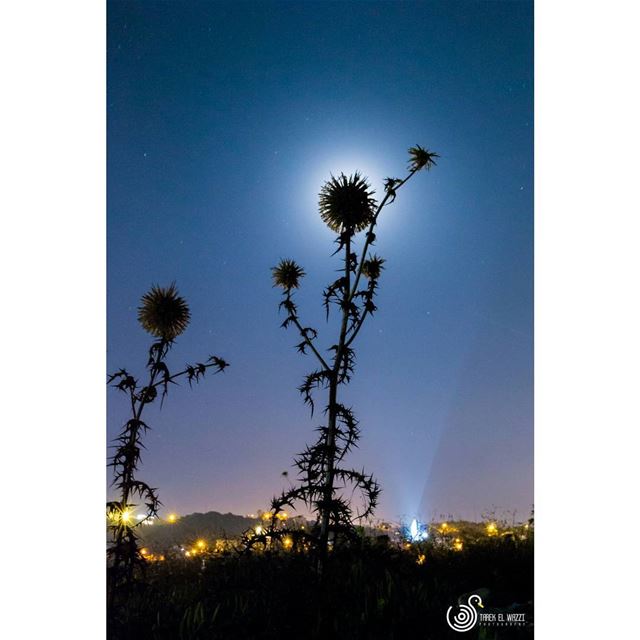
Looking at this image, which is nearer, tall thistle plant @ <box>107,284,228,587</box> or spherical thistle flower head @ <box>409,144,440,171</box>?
tall thistle plant @ <box>107,284,228,587</box>

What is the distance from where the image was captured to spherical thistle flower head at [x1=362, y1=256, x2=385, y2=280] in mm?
4020

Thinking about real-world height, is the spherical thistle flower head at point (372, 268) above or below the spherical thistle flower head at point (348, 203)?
below

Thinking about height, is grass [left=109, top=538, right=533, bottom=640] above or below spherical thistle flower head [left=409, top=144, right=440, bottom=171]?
below

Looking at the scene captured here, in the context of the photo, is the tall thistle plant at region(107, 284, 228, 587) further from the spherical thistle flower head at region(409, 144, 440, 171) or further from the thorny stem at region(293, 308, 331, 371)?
the spherical thistle flower head at region(409, 144, 440, 171)

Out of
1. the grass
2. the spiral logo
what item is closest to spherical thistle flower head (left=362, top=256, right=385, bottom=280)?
the grass

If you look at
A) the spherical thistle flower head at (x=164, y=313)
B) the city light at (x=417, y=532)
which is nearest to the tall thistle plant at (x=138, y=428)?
the spherical thistle flower head at (x=164, y=313)

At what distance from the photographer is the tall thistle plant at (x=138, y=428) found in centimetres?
377

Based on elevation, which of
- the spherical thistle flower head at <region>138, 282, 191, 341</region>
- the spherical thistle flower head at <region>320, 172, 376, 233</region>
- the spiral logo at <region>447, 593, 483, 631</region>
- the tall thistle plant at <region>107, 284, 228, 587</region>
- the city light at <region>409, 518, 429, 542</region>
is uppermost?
the spherical thistle flower head at <region>320, 172, 376, 233</region>

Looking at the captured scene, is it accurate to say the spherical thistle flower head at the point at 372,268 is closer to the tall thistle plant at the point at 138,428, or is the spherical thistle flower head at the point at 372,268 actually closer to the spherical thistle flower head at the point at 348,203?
the spherical thistle flower head at the point at 348,203

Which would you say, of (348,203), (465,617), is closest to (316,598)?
(465,617)

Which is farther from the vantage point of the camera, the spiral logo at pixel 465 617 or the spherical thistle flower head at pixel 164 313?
the spherical thistle flower head at pixel 164 313

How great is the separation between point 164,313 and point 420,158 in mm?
1837
